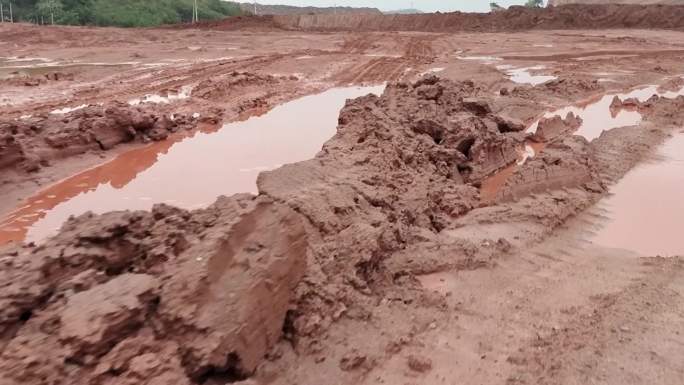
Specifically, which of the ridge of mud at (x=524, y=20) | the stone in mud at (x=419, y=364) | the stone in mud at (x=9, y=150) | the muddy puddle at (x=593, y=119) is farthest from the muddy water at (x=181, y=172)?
the ridge of mud at (x=524, y=20)

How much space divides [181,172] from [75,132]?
6.21 ft

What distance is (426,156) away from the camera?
21.6ft

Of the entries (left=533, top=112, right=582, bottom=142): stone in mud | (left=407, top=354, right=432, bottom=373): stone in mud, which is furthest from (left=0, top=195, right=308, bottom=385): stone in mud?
(left=533, top=112, right=582, bottom=142): stone in mud

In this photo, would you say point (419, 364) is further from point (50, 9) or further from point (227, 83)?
point (50, 9)

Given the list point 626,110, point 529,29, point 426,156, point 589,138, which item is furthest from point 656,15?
point 426,156

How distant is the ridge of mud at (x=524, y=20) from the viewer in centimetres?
3247

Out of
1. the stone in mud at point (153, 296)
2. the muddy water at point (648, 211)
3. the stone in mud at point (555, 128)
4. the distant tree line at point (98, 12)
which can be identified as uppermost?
the distant tree line at point (98, 12)

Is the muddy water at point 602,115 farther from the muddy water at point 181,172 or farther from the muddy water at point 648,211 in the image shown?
the muddy water at point 181,172

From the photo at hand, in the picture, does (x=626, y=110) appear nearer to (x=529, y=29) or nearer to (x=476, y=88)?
(x=476, y=88)

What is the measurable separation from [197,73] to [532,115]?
28.4ft

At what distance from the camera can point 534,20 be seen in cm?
3562

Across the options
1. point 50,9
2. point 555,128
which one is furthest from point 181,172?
point 50,9

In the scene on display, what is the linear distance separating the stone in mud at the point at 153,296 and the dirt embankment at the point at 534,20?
1337 inches

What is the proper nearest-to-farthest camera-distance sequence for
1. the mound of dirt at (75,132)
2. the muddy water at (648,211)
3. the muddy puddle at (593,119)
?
the muddy water at (648,211) < the mound of dirt at (75,132) < the muddy puddle at (593,119)
